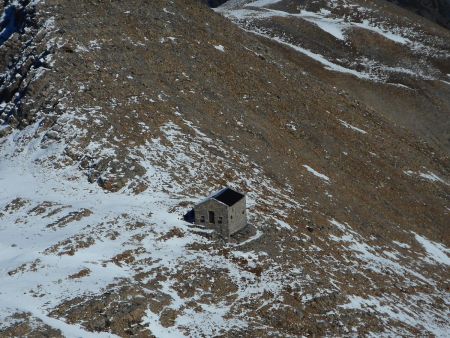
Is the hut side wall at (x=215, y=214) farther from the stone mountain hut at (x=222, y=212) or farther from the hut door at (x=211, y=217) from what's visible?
the hut door at (x=211, y=217)

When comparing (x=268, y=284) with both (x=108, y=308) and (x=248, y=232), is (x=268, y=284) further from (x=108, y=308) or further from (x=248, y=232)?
(x=108, y=308)

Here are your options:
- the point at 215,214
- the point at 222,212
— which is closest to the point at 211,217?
the point at 215,214

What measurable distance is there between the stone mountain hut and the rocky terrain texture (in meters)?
0.68

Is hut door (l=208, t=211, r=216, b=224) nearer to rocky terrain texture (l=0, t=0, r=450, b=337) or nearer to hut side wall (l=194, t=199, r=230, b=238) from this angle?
hut side wall (l=194, t=199, r=230, b=238)

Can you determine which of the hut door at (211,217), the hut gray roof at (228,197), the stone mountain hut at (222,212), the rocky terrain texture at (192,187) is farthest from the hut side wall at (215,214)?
the rocky terrain texture at (192,187)

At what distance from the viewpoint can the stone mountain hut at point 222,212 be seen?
3441 centimetres

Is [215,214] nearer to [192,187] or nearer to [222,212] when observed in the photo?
[222,212]

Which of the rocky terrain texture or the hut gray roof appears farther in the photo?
the hut gray roof

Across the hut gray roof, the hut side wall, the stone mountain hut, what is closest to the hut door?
the stone mountain hut

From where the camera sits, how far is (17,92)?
46.1 meters

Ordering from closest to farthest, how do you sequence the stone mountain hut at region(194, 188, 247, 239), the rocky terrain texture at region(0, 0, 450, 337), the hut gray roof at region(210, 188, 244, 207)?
the rocky terrain texture at region(0, 0, 450, 337) < the stone mountain hut at region(194, 188, 247, 239) < the hut gray roof at region(210, 188, 244, 207)

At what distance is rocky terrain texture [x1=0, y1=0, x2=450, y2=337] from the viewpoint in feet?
99.5

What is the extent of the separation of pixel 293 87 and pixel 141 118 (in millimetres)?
18512

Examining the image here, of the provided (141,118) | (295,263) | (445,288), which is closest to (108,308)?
(295,263)
